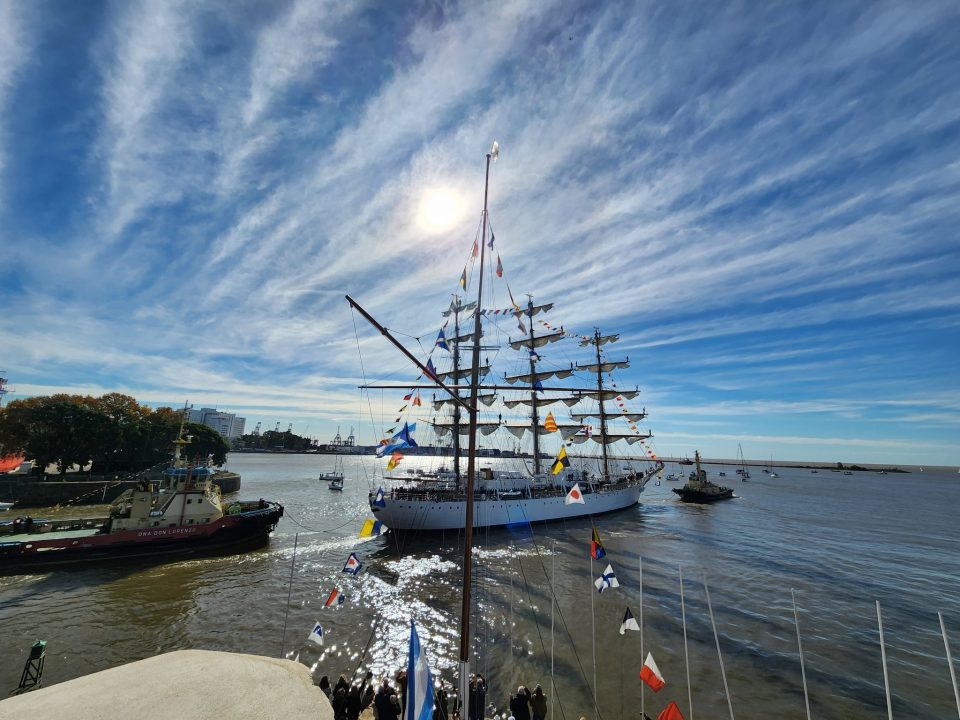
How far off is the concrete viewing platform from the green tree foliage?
63.0 metres

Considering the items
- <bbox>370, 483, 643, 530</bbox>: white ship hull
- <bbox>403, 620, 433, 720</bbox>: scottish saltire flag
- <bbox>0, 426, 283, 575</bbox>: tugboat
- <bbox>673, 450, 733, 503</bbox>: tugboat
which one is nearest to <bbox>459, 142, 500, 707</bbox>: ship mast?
<bbox>403, 620, 433, 720</bbox>: scottish saltire flag

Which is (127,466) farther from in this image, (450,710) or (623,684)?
(623,684)

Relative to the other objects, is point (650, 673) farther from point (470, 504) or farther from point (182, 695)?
point (182, 695)

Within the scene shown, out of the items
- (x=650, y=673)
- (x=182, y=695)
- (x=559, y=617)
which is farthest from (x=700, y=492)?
(x=182, y=695)

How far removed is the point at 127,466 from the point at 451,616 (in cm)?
6432

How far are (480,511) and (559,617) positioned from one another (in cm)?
1791

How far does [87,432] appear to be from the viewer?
49.1m

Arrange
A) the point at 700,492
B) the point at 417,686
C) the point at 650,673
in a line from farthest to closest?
the point at 700,492 → the point at 650,673 → the point at 417,686

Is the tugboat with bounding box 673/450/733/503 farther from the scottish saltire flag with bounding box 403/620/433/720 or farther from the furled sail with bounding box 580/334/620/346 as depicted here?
the scottish saltire flag with bounding box 403/620/433/720

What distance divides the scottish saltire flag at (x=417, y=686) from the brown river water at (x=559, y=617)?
6.92m

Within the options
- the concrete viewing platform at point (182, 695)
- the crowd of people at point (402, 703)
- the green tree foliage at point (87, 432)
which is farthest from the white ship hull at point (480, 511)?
the green tree foliage at point (87, 432)

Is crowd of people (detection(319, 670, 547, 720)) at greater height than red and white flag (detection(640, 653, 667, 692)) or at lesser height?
lesser

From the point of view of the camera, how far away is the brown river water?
12586 millimetres

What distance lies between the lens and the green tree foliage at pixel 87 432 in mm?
46469
